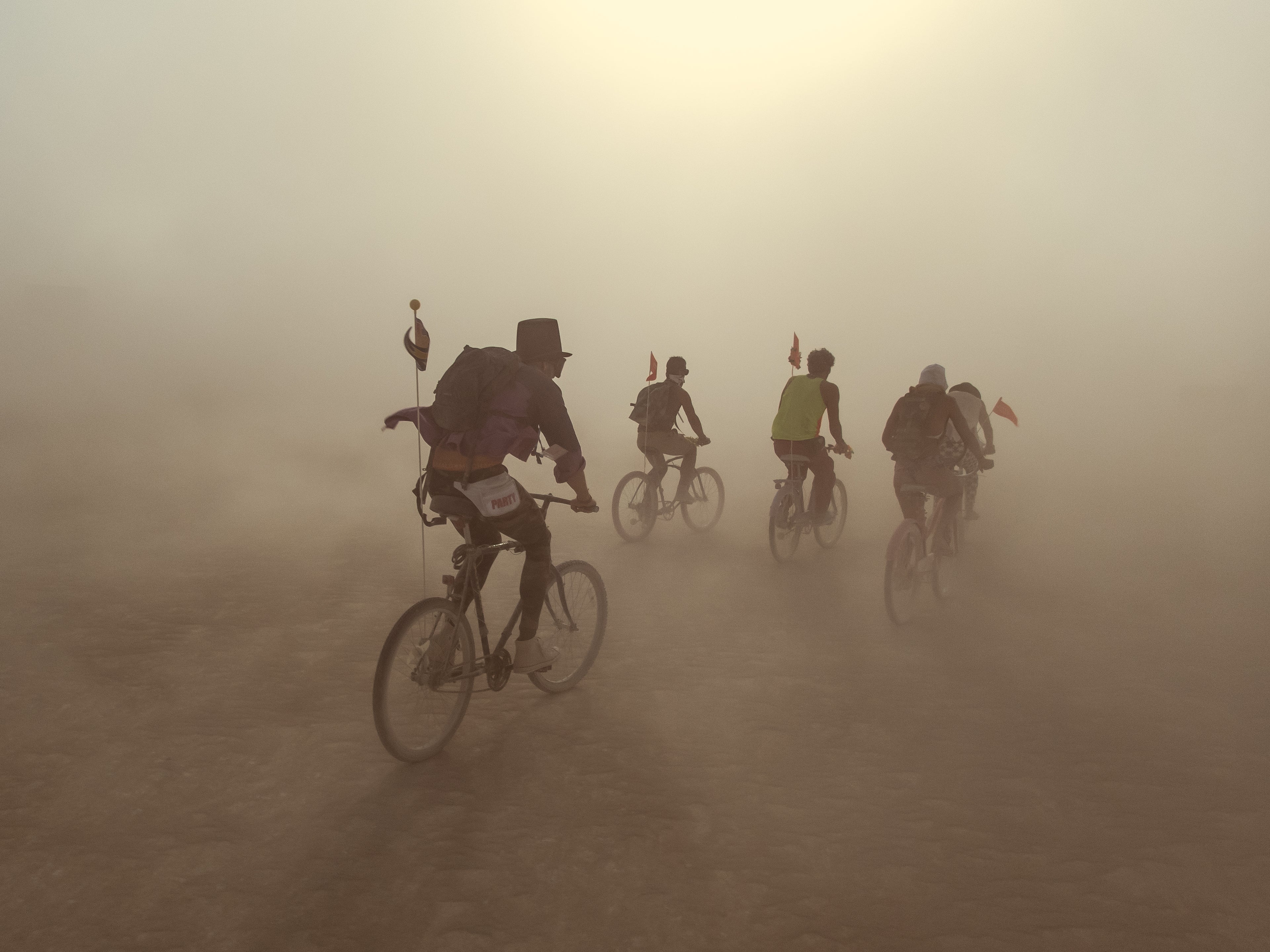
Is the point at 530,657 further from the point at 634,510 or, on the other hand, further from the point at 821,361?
the point at 634,510

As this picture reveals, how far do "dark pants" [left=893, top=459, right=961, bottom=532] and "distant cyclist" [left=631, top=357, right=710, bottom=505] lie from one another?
2.93 metres

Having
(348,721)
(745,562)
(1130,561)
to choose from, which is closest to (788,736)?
(348,721)

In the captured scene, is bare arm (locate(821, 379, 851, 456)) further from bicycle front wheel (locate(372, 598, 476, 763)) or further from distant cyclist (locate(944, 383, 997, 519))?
bicycle front wheel (locate(372, 598, 476, 763))

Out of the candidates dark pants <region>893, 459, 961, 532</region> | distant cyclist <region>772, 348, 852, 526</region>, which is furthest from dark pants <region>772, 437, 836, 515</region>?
dark pants <region>893, 459, 961, 532</region>

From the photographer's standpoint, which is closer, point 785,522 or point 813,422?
point 813,422

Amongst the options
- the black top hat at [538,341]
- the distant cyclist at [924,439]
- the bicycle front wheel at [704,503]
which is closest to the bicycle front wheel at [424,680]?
the black top hat at [538,341]

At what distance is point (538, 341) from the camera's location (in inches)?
181

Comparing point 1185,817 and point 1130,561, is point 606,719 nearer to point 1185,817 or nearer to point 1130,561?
point 1185,817

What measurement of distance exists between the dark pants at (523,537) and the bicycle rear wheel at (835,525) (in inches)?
238

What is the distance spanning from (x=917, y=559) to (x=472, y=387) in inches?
177

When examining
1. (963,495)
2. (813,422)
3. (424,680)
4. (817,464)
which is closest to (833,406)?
(813,422)

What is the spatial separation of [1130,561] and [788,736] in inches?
289

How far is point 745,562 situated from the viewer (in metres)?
9.66

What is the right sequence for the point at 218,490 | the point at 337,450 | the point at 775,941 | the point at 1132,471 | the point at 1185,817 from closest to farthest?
the point at 775,941 < the point at 1185,817 < the point at 218,490 < the point at 1132,471 < the point at 337,450
